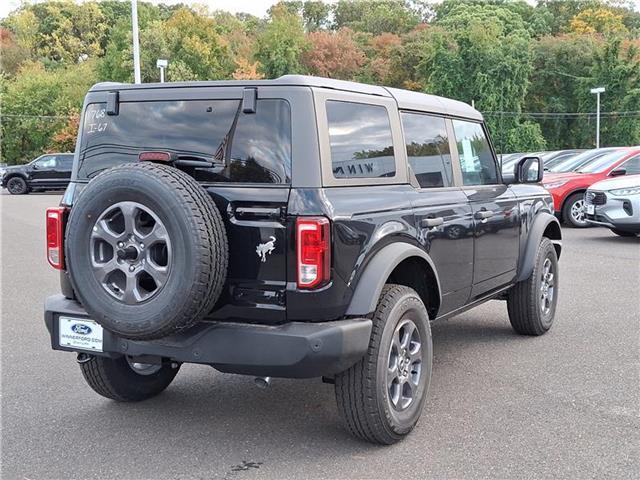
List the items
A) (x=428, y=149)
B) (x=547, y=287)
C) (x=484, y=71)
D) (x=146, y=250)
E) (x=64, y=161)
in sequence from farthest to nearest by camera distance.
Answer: (x=484, y=71), (x=64, y=161), (x=547, y=287), (x=428, y=149), (x=146, y=250)

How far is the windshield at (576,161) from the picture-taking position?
1507 centimetres

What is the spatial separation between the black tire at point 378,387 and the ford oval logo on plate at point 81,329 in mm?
1353

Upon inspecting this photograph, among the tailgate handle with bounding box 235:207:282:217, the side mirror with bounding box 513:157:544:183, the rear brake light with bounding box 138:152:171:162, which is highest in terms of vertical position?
the rear brake light with bounding box 138:152:171:162

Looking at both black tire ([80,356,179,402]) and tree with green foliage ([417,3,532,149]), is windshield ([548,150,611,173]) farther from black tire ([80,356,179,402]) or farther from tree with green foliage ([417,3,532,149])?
tree with green foliage ([417,3,532,149])

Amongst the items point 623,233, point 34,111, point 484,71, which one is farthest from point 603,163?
point 34,111

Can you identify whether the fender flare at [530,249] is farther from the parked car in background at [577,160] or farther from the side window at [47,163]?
the side window at [47,163]

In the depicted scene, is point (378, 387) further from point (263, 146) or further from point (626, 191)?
point (626, 191)

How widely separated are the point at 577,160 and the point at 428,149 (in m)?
11.9

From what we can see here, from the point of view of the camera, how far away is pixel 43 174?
2964 cm

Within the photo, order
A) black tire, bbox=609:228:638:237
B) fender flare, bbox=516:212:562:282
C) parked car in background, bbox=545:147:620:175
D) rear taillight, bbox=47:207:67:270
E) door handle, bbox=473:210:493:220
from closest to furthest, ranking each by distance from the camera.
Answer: rear taillight, bbox=47:207:67:270, door handle, bbox=473:210:493:220, fender flare, bbox=516:212:562:282, black tire, bbox=609:228:638:237, parked car in background, bbox=545:147:620:175

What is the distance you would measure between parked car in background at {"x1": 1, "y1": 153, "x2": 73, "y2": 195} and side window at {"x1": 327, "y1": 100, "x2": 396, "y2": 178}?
2733 centimetres

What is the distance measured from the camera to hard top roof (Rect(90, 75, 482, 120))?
3656 mm

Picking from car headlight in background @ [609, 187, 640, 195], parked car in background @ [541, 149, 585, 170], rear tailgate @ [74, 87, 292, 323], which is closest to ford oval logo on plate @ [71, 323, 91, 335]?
rear tailgate @ [74, 87, 292, 323]

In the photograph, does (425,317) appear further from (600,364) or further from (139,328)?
(600,364)
